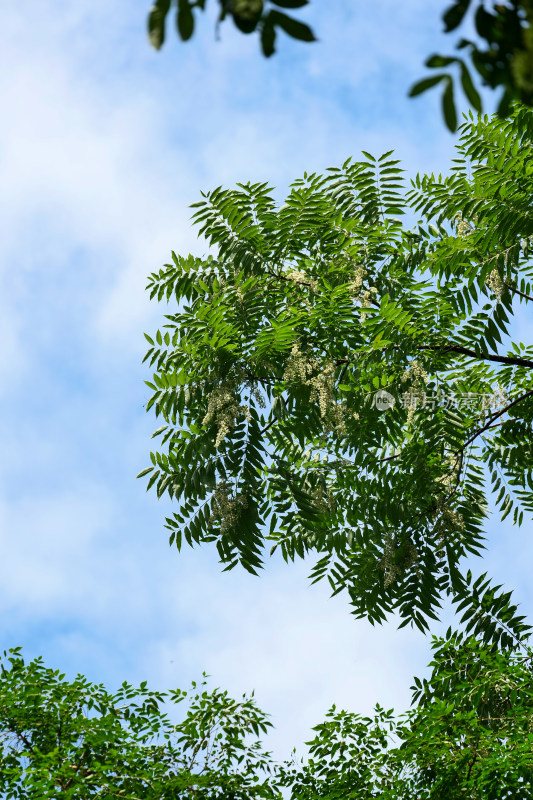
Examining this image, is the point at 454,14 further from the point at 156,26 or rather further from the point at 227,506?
the point at 227,506

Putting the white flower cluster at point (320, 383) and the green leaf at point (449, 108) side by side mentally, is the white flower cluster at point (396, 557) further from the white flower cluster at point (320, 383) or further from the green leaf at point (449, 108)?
the green leaf at point (449, 108)

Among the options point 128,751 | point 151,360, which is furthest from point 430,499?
point 128,751

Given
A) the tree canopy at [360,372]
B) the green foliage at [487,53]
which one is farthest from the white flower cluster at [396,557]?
the green foliage at [487,53]

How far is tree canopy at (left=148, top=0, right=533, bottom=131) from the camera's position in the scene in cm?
229

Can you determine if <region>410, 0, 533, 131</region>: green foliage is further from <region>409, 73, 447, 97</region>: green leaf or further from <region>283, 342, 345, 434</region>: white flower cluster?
<region>283, 342, 345, 434</region>: white flower cluster

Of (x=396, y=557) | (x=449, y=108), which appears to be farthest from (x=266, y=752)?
(x=449, y=108)

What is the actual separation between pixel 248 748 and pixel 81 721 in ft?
4.51

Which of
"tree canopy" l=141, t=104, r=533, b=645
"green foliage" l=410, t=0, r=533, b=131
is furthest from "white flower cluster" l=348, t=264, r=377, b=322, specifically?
"green foliage" l=410, t=0, r=533, b=131

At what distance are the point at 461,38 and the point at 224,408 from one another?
469 cm

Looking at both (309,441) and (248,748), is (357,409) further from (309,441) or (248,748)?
(248,748)

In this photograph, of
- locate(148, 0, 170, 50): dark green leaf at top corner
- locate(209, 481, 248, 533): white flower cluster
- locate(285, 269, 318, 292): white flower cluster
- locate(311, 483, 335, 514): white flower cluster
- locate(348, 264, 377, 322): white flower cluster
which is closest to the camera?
locate(148, 0, 170, 50): dark green leaf at top corner

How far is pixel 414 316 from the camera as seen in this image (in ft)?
26.6

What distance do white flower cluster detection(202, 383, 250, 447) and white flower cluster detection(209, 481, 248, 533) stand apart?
454 millimetres

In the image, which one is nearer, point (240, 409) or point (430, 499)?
point (240, 409)
